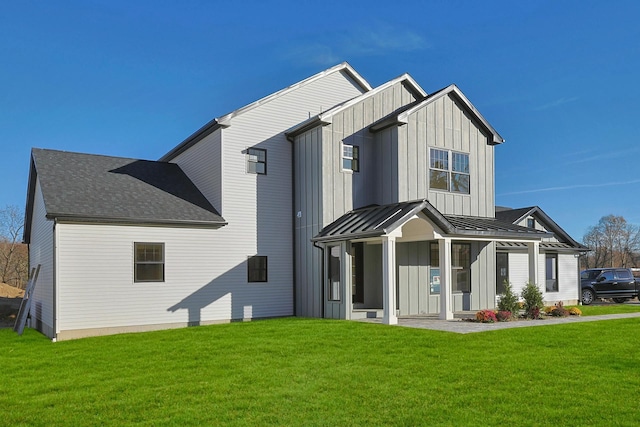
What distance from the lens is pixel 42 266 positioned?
16734mm

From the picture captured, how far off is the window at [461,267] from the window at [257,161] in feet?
22.8

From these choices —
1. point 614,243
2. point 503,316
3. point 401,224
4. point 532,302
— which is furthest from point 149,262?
point 614,243

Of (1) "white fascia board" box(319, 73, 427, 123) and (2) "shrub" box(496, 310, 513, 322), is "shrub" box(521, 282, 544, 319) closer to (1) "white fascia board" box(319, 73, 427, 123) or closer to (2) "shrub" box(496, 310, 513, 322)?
(2) "shrub" box(496, 310, 513, 322)

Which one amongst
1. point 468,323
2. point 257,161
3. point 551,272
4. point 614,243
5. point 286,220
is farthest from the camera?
point 614,243

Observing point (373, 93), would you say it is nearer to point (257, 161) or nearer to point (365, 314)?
point (257, 161)

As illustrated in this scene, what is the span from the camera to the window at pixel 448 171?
693 inches

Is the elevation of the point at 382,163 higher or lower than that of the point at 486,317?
higher

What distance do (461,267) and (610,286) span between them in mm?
12859

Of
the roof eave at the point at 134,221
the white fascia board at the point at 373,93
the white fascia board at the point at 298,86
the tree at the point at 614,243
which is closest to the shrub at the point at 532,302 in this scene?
the white fascia board at the point at 373,93

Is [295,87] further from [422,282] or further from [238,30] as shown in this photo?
[422,282]

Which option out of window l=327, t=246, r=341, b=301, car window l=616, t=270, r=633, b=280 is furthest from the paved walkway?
car window l=616, t=270, r=633, b=280

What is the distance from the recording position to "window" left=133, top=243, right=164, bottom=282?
15.2 metres

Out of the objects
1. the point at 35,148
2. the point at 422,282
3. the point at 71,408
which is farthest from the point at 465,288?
the point at 35,148

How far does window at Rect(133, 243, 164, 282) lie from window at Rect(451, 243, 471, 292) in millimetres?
9451
